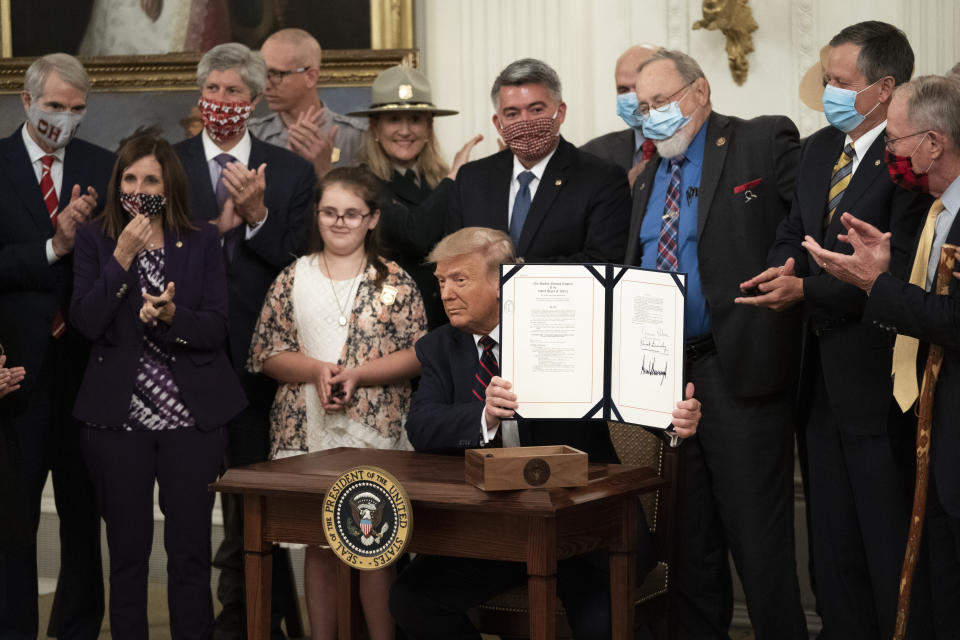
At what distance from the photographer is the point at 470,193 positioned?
15.6 ft

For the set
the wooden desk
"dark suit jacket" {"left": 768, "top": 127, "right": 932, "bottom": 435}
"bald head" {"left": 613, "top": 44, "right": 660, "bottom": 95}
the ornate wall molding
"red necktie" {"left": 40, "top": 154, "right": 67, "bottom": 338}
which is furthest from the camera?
the ornate wall molding

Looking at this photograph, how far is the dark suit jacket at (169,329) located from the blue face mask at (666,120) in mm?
1655

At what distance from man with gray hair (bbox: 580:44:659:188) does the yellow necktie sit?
5.82 feet

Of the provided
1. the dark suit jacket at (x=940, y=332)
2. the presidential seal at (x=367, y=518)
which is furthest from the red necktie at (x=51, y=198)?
→ the dark suit jacket at (x=940, y=332)

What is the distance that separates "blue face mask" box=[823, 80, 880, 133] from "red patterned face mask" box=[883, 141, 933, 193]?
0.37 m

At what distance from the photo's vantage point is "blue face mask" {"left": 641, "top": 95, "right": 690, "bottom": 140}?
4375 mm

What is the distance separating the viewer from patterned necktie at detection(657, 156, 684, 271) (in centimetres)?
436

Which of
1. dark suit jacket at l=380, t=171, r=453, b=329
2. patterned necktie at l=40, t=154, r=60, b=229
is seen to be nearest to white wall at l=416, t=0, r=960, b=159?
dark suit jacket at l=380, t=171, r=453, b=329

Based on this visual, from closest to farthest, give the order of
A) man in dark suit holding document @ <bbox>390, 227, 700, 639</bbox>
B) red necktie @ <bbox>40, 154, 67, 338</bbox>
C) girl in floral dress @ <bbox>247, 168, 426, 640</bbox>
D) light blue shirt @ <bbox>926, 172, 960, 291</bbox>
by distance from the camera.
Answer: light blue shirt @ <bbox>926, 172, 960, 291</bbox> < man in dark suit holding document @ <bbox>390, 227, 700, 639</bbox> < girl in floral dress @ <bbox>247, 168, 426, 640</bbox> < red necktie @ <bbox>40, 154, 67, 338</bbox>

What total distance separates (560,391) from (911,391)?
1.05 m

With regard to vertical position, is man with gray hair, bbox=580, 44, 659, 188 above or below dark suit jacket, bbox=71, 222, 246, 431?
above

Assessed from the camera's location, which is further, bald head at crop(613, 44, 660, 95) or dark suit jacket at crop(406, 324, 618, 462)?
bald head at crop(613, 44, 660, 95)

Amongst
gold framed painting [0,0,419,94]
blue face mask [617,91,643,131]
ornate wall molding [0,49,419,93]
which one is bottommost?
blue face mask [617,91,643,131]

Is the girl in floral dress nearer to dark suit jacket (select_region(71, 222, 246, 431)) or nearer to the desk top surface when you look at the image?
dark suit jacket (select_region(71, 222, 246, 431))
